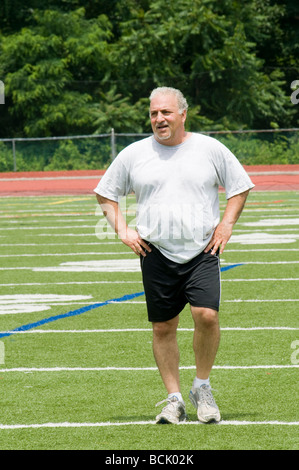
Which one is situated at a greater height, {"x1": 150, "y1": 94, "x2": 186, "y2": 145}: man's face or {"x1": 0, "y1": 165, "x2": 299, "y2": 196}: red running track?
{"x1": 150, "y1": 94, "x2": 186, "y2": 145}: man's face

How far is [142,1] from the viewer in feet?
153

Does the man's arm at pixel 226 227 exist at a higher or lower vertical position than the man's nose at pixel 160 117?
lower

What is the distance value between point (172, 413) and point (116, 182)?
139 cm

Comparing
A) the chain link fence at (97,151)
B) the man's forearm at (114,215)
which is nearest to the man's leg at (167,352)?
the man's forearm at (114,215)

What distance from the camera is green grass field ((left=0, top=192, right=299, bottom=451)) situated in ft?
18.5

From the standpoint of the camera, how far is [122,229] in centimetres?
606

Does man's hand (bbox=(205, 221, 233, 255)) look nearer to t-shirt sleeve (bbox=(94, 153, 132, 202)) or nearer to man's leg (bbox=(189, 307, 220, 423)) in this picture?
man's leg (bbox=(189, 307, 220, 423))

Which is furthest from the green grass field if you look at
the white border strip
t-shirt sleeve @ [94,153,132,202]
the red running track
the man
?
the red running track

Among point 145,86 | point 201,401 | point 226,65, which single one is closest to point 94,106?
point 145,86

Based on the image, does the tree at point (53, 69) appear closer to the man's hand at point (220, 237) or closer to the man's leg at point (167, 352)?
the man's leg at point (167, 352)

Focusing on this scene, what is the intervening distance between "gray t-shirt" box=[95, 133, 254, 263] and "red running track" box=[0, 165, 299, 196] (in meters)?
24.7

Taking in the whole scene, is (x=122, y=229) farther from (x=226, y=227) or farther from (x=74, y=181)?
(x=74, y=181)

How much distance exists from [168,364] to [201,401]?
336 millimetres

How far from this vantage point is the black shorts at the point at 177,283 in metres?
5.85
